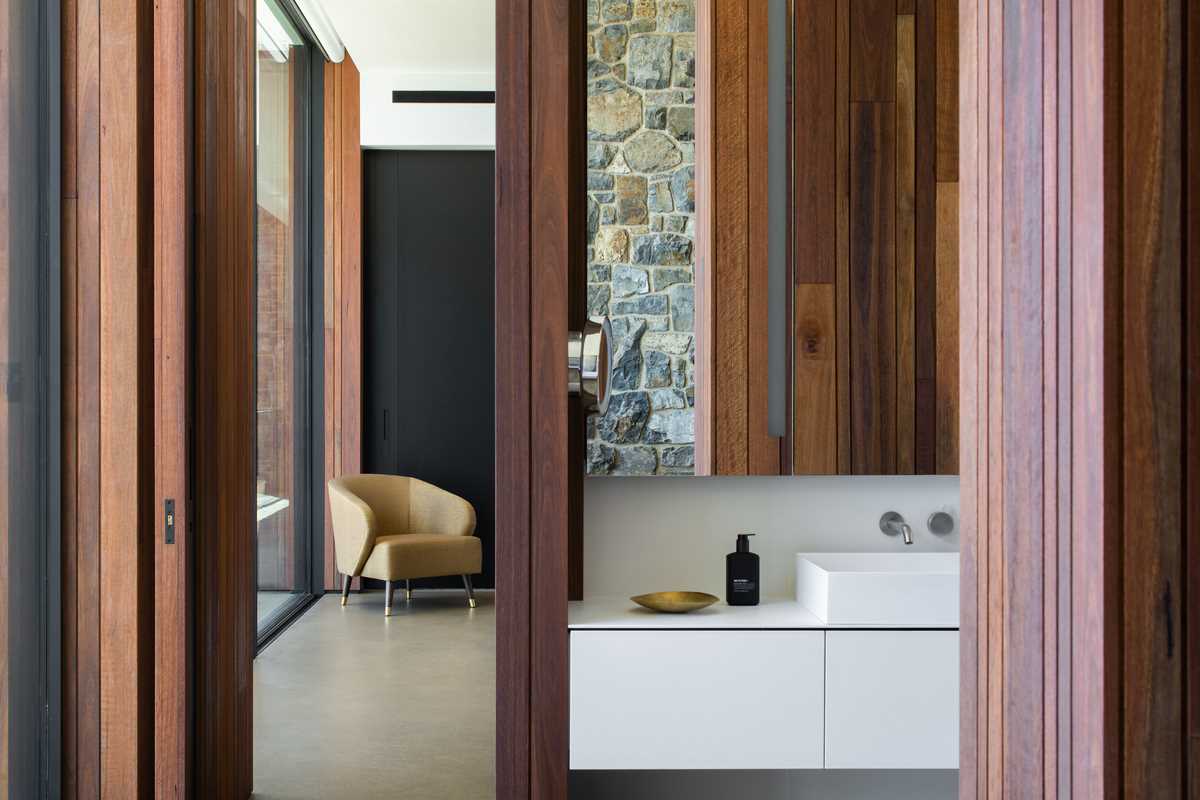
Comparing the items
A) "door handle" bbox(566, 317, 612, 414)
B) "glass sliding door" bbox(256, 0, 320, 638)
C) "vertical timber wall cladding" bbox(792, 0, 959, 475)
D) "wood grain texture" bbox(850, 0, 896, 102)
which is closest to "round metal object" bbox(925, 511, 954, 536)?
"vertical timber wall cladding" bbox(792, 0, 959, 475)

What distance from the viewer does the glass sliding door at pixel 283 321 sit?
16.4 ft

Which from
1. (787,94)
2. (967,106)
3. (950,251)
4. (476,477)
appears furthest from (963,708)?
(476,477)

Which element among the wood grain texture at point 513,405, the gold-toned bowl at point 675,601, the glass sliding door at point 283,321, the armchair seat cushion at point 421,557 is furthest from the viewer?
the armchair seat cushion at point 421,557

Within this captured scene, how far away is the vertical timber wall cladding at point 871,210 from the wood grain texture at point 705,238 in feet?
0.71

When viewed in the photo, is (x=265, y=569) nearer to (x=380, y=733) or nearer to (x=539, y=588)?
(x=380, y=733)

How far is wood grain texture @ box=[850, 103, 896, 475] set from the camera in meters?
2.52

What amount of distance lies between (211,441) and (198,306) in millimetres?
358

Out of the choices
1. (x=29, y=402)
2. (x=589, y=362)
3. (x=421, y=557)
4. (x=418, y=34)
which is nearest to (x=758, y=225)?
(x=589, y=362)

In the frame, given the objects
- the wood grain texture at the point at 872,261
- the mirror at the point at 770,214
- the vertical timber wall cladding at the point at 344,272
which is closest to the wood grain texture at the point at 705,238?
the mirror at the point at 770,214

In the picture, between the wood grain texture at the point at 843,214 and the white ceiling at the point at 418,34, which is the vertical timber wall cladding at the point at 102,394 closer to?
the wood grain texture at the point at 843,214

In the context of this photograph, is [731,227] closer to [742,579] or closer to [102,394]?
[742,579]

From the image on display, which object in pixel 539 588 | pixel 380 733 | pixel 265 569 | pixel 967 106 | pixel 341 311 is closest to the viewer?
pixel 967 106

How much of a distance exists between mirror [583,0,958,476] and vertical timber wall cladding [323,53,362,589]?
13.0 feet

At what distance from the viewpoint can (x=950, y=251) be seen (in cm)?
253
